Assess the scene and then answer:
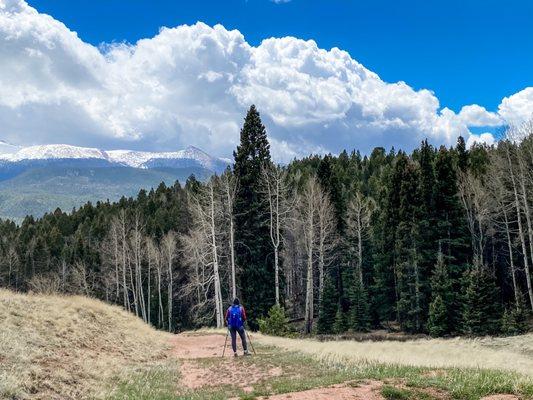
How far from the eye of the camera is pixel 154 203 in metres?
94.4

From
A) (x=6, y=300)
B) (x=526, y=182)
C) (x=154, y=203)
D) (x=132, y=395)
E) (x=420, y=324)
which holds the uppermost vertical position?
(x=154, y=203)

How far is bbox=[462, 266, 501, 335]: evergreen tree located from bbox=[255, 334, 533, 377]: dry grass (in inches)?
172

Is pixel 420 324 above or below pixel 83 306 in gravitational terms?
below

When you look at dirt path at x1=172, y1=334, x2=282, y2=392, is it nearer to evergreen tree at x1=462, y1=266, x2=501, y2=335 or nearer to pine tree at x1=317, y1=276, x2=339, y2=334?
evergreen tree at x1=462, y1=266, x2=501, y2=335

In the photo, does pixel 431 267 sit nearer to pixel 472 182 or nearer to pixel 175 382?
pixel 472 182

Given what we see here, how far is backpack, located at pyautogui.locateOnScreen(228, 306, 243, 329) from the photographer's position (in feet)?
70.5

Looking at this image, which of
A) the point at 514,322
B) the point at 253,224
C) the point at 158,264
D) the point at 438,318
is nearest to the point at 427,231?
the point at 438,318

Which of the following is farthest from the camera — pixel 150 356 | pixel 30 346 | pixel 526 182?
pixel 526 182

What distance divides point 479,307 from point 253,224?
2147 centimetres

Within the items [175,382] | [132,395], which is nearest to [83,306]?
[175,382]

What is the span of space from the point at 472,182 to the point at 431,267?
361 inches

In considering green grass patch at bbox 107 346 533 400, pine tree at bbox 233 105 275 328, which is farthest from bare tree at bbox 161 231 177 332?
green grass patch at bbox 107 346 533 400

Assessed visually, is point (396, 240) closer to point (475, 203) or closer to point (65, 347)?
point (475, 203)

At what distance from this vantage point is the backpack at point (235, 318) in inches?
846
